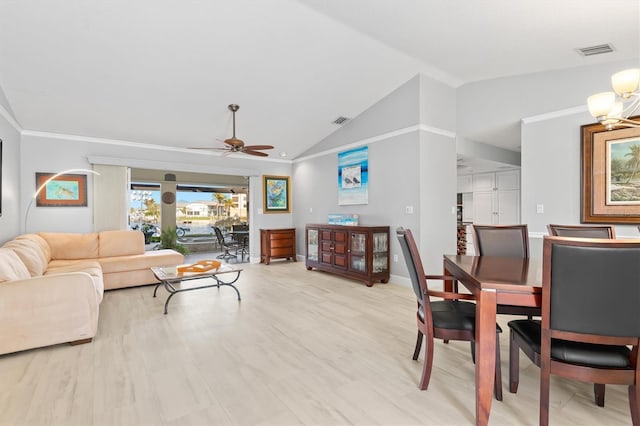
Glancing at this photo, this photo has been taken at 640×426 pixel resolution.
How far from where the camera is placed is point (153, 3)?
9.43 ft

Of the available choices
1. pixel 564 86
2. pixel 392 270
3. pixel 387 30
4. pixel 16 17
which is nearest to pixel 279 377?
pixel 392 270

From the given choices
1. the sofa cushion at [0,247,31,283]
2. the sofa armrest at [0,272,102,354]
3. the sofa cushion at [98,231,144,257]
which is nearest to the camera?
the sofa armrest at [0,272,102,354]

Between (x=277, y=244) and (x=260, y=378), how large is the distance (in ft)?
15.7

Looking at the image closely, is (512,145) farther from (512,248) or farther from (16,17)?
(16,17)

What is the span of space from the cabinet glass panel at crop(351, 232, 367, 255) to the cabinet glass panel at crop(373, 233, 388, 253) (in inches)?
6.2

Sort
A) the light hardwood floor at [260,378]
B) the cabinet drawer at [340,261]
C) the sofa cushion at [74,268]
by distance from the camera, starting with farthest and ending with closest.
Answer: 1. the cabinet drawer at [340,261]
2. the sofa cushion at [74,268]
3. the light hardwood floor at [260,378]

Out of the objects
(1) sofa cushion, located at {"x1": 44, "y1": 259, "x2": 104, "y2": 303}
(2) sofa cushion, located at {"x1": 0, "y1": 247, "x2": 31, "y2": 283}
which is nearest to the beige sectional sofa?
(2) sofa cushion, located at {"x1": 0, "y1": 247, "x2": 31, "y2": 283}

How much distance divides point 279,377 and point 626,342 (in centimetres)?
193

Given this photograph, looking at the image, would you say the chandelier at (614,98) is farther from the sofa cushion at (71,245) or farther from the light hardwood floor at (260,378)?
the sofa cushion at (71,245)

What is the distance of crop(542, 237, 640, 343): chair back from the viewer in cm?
136

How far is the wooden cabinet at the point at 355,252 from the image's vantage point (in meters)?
4.78

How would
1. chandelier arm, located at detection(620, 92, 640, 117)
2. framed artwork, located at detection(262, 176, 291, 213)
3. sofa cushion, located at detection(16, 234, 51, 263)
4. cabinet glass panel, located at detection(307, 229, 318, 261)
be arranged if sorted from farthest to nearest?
1. framed artwork, located at detection(262, 176, 291, 213)
2. cabinet glass panel, located at detection(307, 229, 318, 261)
3. sofa cushion, located at detection(16, 234, 51, 263)
4. chandelier arm, located at detection(620, 92, 640, 117)

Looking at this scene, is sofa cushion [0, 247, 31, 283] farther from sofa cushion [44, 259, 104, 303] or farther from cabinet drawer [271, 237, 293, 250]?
cabinet drawer [271, 237, 293, 250]

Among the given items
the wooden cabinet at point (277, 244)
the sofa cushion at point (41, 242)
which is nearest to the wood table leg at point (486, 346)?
the sofa cushion at point (41, 242)
